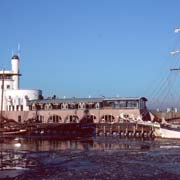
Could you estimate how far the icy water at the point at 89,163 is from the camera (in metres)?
42.2

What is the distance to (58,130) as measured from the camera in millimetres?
99250

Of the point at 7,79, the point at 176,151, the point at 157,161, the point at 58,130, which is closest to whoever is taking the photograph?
the point at 157,161

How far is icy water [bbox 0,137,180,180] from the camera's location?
139 feet

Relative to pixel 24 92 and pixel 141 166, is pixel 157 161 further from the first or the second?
pixel 24 92

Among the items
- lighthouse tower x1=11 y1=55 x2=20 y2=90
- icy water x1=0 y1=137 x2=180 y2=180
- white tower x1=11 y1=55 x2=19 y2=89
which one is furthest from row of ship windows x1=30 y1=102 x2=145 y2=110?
icy water x1=0 y1=137 x2=180 y2=180

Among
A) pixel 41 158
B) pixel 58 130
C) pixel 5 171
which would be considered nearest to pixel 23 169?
pixel 5 171

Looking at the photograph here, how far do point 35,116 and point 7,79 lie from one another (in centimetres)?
1411

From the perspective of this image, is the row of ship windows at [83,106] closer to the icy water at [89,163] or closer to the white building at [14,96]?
the white building at [14,96]

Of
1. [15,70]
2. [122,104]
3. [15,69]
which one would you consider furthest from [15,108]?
[122,104]

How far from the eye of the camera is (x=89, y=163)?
50594 millimetres

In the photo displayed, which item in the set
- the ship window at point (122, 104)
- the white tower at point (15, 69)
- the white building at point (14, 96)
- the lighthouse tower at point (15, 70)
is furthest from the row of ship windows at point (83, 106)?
the white tower at point (15, 69)

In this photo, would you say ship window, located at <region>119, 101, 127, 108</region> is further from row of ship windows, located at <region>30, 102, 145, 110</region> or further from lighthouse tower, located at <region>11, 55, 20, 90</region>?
lighthouse tower, located at <region>11, 55, 20, 90</region>

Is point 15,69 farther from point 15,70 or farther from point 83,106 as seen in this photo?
point 83,106

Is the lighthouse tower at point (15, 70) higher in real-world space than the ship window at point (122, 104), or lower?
higher
